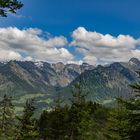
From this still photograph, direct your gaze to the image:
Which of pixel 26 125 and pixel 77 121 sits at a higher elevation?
pixel 77 121

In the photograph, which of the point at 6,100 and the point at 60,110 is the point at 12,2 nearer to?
the point at 6,100

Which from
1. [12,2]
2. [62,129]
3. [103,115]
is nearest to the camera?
[12,2]

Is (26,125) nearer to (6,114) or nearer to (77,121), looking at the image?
(77,121)

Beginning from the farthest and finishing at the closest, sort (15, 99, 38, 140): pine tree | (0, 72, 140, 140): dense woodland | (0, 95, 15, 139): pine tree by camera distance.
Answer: (0, 95, 15, 139): pine tree < (15, 99, 38, 140): pine tree < (0, 72, 140, 140): dense woodland

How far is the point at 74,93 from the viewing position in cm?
5416

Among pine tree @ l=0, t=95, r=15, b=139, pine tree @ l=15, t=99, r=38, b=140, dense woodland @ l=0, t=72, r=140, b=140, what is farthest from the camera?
pine tree @ l=0, t=95, r=15, b=139

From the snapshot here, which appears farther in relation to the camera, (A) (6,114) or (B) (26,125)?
(A) (6,114)

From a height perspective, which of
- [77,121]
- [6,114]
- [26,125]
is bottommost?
[26,125]

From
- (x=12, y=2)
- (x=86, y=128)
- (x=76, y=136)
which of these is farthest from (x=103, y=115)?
(x=12, y=2)

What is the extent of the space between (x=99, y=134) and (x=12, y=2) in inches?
3495

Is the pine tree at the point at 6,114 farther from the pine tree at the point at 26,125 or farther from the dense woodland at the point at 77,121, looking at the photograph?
the pine tree at the point at 26,125

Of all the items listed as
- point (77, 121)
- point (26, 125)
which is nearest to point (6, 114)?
point (77, 121)

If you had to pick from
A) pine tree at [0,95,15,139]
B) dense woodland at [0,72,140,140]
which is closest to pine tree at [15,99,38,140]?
dense woodland at [0,72,140,140]

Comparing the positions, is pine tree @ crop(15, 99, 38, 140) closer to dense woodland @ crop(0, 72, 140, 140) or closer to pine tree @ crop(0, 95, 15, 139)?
dense woodland @ crop(0, 72, 140, 140)
